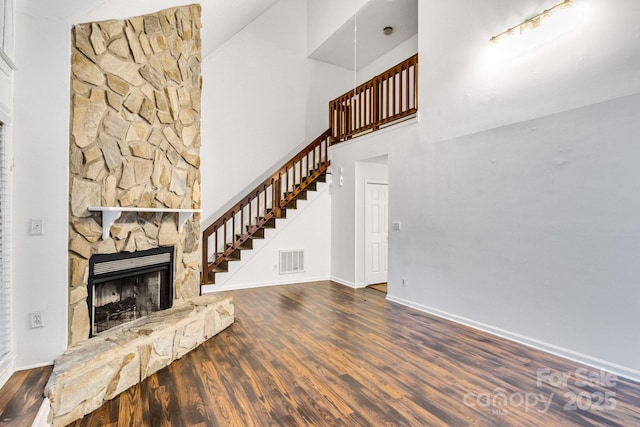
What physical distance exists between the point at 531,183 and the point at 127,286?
4.21 meters

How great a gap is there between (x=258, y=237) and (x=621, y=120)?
5.17m

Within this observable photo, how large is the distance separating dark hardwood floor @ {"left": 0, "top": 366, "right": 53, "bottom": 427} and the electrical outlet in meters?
0.31

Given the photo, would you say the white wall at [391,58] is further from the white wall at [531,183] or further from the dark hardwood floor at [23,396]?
the dark hardwood floor at [23,396]

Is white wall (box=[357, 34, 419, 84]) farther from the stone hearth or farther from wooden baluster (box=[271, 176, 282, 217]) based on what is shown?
the stone hearth

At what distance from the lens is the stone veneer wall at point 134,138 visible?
2.64m

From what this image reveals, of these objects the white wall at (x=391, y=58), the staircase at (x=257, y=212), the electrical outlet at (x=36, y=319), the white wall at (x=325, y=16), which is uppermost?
the white wall at (x=325, y=16)

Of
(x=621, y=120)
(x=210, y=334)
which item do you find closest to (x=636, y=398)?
(x=621, y=120)

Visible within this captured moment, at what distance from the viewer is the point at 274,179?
645 centimetres

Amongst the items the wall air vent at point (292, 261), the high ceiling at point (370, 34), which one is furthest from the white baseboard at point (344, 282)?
the high ceiling at point (370, 34)

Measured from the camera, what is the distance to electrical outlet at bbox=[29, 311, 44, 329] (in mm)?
2412

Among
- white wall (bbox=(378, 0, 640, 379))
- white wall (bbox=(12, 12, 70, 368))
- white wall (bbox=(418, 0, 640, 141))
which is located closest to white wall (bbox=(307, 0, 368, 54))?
white wall (bbox=(418, 0, 640, 141))

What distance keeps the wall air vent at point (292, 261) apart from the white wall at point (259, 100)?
1669mm

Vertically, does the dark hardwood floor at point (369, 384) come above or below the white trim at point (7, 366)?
below

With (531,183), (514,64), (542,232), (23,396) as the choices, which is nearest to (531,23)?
(514,64)
